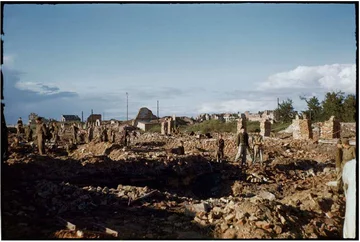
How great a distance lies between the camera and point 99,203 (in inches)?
289

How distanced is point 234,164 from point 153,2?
9059mm

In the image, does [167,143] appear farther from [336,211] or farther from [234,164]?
[336,211]

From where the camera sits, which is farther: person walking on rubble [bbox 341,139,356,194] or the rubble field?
person walking on rubble [bbox 341,139,356,194]

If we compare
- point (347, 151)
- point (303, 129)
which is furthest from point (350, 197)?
point (303, 129)

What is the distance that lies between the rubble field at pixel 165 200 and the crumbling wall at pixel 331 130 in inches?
260

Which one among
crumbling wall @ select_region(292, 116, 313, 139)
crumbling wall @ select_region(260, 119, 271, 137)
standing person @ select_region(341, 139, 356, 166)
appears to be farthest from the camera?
crumbling wall @ select_region(260, 119, 271, 137)

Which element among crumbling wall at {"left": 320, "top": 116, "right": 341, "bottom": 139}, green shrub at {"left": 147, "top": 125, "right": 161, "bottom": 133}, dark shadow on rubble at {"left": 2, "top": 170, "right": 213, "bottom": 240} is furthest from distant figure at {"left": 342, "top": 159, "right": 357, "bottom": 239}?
green shrub at {"left": 147, "top": 125, "right": 161, "bottom": 133}

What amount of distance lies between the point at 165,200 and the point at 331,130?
14414mm

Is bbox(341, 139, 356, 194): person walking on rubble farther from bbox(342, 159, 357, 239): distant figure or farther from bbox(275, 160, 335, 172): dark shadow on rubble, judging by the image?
bbox(275, 160, 335, 172): dark shadow on rubble

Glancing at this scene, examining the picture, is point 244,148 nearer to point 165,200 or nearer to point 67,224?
point 165,200

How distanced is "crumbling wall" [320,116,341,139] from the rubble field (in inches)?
260

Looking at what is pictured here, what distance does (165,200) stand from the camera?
7.94m

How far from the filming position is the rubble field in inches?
221

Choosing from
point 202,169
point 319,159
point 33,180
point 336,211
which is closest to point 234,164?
point 202,169
